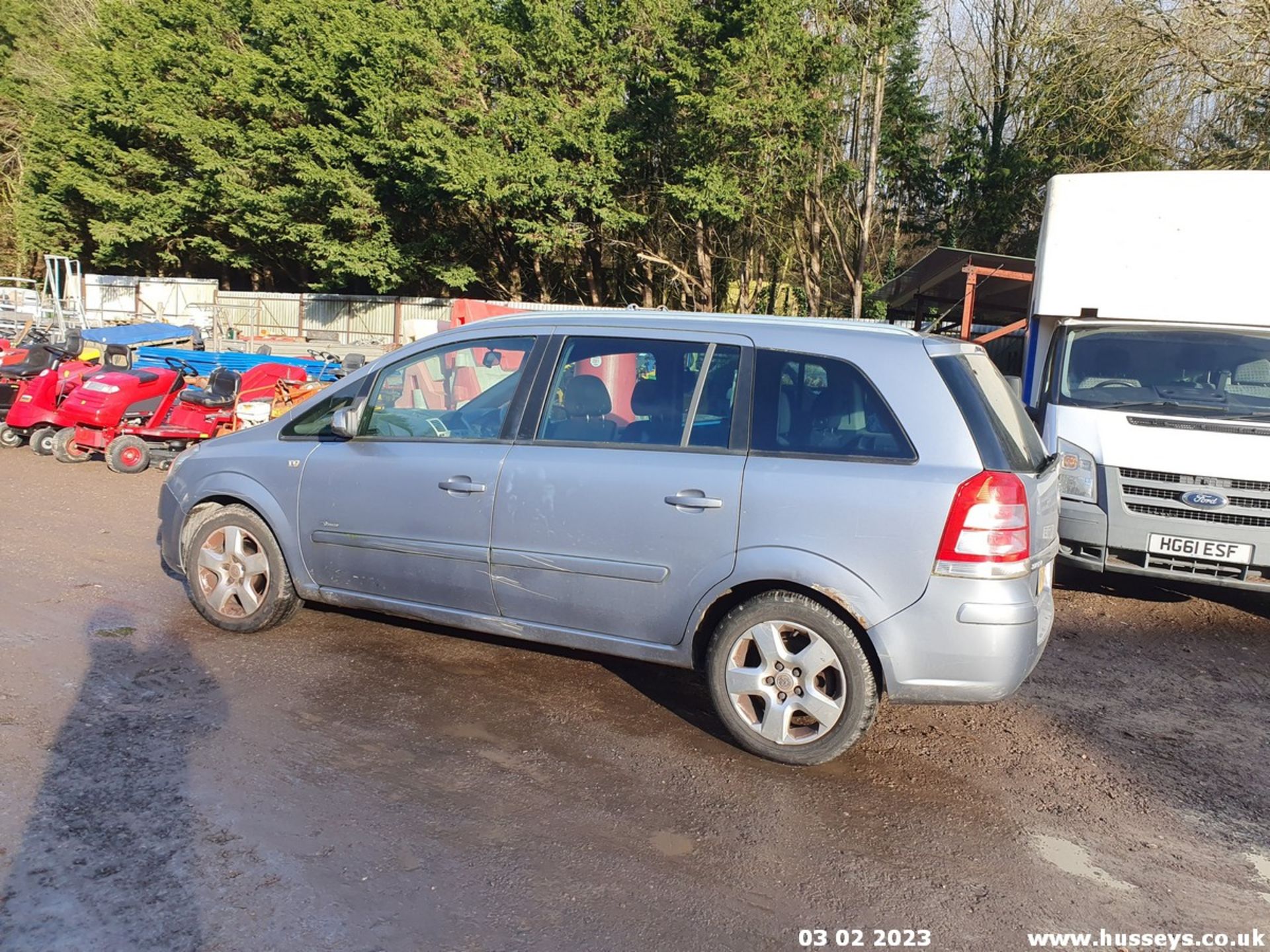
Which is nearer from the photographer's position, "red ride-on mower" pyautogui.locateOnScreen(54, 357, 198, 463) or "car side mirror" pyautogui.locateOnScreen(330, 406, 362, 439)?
"car side mirror" pyautogui.locateOnScreen(330, 406, 362, 439)

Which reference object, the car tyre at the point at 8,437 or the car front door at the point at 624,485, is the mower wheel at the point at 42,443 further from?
the car front door at the point at 624,485

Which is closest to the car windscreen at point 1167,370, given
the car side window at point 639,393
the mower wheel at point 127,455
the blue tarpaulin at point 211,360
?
the car side window at point 639,393

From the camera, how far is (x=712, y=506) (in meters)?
4.04

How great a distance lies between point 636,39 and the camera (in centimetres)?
2578

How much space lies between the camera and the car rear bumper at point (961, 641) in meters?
3.73

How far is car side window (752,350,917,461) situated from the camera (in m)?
3.93

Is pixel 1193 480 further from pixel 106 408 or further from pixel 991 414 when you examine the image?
pixel 106 408

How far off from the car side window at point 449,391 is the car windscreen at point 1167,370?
4274 mm

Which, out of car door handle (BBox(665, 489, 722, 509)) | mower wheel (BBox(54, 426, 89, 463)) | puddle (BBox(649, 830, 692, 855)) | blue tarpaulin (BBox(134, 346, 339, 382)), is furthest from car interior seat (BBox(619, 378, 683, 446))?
blue tarpaulin (BBox(134, 346, 339, 382))

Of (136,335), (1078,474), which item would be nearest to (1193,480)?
(1078,474)

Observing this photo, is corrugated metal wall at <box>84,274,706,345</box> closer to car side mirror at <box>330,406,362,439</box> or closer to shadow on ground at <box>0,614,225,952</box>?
car side mirror at <box>330,406,362,439</box>

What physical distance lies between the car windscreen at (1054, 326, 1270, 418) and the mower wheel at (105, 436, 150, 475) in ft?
30.9

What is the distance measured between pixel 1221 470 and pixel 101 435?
11009 mm

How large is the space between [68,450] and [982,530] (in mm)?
10939
